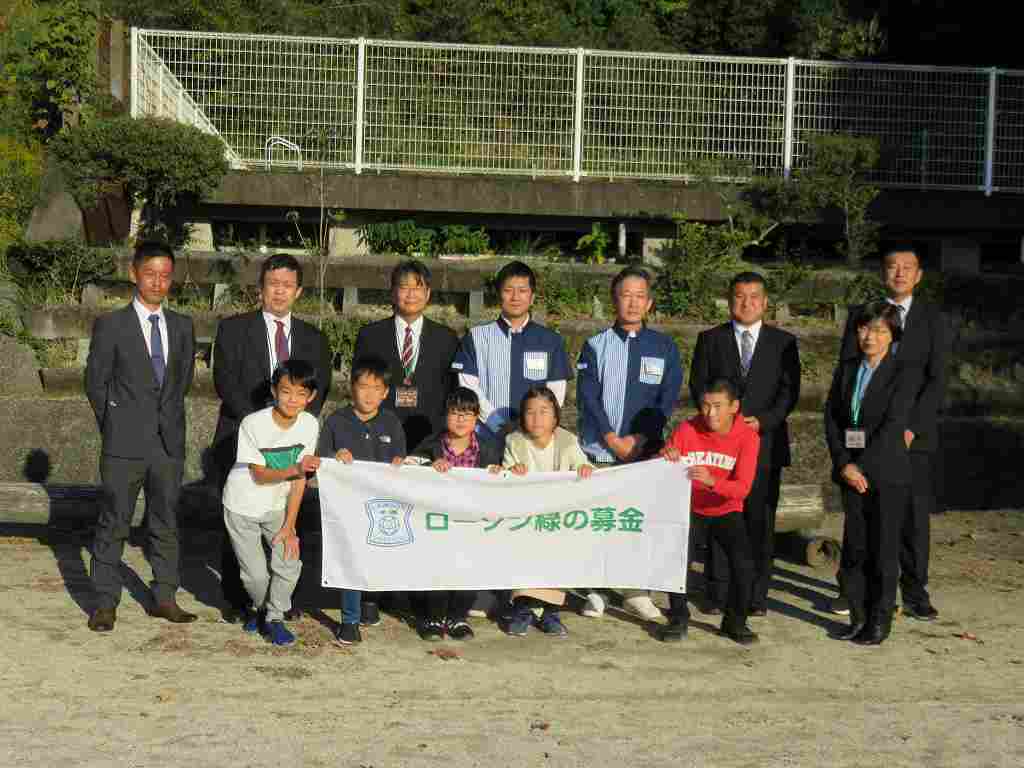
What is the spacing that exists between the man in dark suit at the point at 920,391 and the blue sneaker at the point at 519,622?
2217 mm

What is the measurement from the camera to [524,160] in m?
14.4

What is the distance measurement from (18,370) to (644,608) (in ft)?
21.7

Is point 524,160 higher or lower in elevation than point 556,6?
lower

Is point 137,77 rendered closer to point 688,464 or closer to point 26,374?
point 26,374

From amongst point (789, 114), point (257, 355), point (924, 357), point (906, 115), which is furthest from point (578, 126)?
point (257, 355)

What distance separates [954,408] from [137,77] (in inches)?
337

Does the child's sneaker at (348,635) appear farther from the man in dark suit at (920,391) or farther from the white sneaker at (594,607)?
the man in dark suit at (920,391)

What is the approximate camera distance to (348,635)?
23.9 ft

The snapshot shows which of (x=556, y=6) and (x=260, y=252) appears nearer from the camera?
(x=260, y=252)

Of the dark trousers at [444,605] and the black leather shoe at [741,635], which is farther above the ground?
the dark trousers at [444,605]

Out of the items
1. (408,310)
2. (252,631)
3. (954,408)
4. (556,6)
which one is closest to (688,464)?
(408,310)

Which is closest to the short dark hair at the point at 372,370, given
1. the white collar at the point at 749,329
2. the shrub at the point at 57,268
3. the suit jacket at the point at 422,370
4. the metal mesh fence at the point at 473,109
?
the suit jacket at the point at 422,370

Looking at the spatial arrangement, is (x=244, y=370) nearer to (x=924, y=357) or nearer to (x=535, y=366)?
(x=535, y=366)

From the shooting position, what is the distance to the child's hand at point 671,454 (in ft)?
24.8
